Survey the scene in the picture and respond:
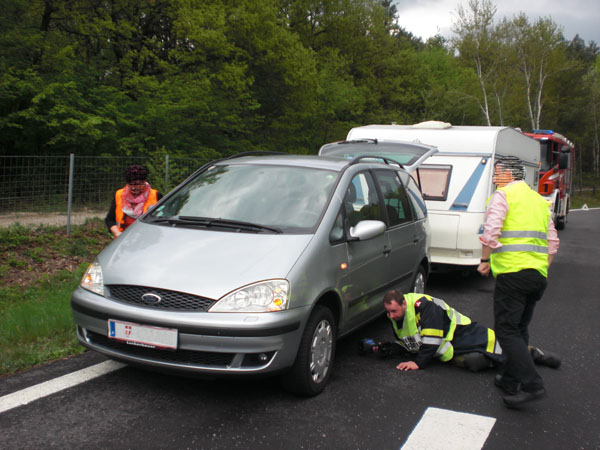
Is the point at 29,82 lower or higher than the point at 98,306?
higher

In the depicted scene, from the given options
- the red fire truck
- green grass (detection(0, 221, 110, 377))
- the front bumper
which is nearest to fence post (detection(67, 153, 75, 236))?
green grass (detection(0, 221, 110, 377))

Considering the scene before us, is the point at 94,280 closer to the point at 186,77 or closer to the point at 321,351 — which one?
the point at 321,351

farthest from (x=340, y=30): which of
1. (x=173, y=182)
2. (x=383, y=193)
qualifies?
(x=383, y=193)

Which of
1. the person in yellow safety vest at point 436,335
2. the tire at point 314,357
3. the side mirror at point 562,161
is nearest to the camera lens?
the tire at point 314,357

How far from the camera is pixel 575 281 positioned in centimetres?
948

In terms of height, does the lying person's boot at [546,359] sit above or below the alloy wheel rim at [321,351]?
below

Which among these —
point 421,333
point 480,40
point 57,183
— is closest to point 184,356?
point 421,333

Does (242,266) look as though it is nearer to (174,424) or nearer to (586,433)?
(174,424)

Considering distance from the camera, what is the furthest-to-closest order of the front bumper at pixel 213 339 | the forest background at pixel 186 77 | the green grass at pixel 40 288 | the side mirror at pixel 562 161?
1. the side mirror at pixel 562 161
2. the forest background at pixel 186 77
3. the green grass at pixel 40 288
4. the front bumper at pixel 213 339

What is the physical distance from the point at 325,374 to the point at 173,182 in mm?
9463

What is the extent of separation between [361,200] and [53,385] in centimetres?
284

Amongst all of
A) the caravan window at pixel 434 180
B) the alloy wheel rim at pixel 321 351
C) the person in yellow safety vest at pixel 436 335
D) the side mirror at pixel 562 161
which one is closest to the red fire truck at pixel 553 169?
the side mirror at pixel 562 161

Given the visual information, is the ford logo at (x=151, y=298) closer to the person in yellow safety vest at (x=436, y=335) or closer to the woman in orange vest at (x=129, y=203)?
the person in yellow safety vest at (x=436, y=335)

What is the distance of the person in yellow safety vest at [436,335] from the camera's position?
4.81 meters
